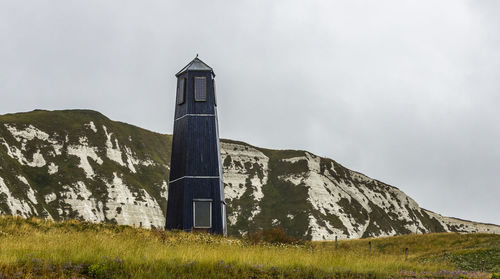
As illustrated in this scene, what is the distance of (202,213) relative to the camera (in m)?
34.1

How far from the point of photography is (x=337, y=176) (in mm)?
136750

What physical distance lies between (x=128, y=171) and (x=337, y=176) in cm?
5434

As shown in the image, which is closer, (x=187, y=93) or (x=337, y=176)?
(x=187, y=93)

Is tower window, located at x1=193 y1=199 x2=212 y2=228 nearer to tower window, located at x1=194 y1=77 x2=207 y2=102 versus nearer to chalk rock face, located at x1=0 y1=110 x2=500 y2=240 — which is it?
tower window, located at x1=194 y1=77 x2=207 y2=102

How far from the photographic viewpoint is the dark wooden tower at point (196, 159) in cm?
3406

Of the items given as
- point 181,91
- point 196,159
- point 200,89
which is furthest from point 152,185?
point 196,159

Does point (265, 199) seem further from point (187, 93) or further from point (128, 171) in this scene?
point (187, 93)

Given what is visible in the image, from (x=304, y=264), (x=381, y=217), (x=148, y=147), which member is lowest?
(x=304, y=264)

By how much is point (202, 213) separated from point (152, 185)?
256ft

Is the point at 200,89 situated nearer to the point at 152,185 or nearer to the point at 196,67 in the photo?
the point at 196,67

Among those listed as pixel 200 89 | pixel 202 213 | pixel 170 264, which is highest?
pixel 200 89

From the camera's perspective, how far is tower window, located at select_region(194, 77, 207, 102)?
118 ft

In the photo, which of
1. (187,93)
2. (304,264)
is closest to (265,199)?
(187,93)

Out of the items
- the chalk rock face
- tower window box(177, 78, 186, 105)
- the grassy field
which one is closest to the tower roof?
tower window box(177, 78, 186, 105)
